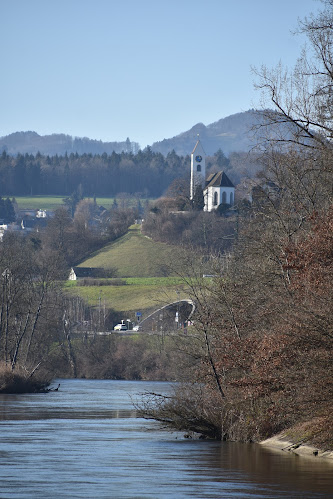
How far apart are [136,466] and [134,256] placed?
144197 millimetres

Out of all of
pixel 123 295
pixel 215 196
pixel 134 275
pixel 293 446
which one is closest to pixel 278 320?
pixel 293 446

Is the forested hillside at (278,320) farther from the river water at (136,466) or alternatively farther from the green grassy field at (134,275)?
the green grassy field at (134,275)

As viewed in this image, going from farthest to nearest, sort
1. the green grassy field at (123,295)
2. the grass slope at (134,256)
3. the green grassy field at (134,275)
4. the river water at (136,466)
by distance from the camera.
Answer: the grass slope at (134,256) → the green grassy field at (134,275) → the green grassy field at (123,295) → the river water at (136,466)

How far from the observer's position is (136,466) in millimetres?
25203

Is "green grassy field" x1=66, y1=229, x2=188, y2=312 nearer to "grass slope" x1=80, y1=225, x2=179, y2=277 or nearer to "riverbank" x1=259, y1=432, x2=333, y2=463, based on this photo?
"grass slope" x1=80, y1=225, x2=179, y2=277

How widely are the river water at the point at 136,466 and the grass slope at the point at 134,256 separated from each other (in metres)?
117

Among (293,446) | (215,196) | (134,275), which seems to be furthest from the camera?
(215,196)

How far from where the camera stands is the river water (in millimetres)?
20859

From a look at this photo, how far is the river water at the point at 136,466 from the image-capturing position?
20.9m

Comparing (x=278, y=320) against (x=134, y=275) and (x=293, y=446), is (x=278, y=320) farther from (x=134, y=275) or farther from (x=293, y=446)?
(x=134, y=275)

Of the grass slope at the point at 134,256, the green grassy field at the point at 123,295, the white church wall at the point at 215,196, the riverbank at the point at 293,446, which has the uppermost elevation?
the white church wall at the point at 215,196

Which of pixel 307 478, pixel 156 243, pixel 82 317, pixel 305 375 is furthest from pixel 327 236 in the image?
pixel 156 243

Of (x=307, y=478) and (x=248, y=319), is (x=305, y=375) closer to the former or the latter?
(x=307, y=478)

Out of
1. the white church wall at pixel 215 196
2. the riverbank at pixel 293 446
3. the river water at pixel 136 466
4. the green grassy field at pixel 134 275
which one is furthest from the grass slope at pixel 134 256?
the riverbank at pixel 293 446
